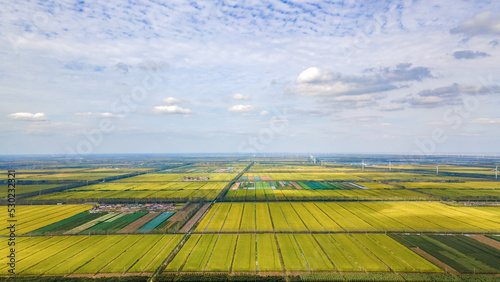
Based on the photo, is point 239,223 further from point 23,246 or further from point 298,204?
point 23,246

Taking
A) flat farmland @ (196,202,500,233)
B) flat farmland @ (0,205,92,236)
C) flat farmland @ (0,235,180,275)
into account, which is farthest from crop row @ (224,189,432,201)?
flat farmland @ (0,205,92,236)

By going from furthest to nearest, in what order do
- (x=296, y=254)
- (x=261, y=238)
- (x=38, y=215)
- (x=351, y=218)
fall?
(x=38, y=215)
(x=351, y=218)
(x=261, y=238)
(x=296, y=254)

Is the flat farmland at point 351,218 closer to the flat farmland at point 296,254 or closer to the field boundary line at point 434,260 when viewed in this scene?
the flat farmland at point 296,254

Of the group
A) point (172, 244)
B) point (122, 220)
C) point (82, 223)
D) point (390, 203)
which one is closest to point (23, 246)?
point (82, 223)

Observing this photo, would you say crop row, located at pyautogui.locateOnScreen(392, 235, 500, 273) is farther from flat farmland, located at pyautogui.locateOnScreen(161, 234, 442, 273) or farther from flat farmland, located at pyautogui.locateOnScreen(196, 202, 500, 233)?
flat farmland, located at pyautogui.locateOnScreen(196, 202, 500, 233)

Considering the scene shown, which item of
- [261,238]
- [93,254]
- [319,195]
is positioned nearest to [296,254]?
[261,238]

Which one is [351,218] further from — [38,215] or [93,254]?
[38,215]
